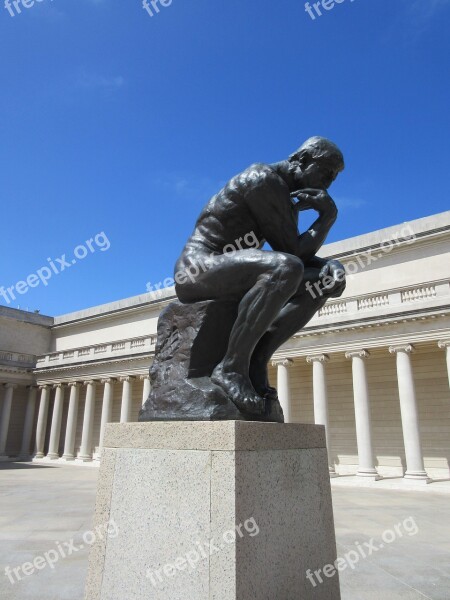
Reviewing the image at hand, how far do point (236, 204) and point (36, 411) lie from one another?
48024 millimetres

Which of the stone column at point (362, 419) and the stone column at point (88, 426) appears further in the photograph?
the stone column at point (88, 426)

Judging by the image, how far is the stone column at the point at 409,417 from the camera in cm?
2244

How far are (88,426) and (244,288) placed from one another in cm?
3872

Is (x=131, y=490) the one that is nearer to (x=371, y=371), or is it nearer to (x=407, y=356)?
(x=407, y=356)

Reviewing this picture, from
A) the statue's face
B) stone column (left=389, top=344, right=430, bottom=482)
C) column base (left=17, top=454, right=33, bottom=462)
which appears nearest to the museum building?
stone column (left=389, top=344, right=430, bottom=482)

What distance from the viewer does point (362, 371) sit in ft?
82.8

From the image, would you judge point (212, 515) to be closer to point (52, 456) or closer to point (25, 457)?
point (52, 456)

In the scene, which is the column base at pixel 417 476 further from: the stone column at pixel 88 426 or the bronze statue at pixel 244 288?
the stone column at pixel 88 426

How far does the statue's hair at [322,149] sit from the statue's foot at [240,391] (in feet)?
8.55

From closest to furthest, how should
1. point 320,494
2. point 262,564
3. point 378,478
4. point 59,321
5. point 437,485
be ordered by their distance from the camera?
1. point 262,564
2. point 320,494
3. point 437,485
4. point 378,478
5. point 59,321

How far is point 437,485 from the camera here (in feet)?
70.1

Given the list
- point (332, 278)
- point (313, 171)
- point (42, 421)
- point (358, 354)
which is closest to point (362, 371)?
point (358, 354)

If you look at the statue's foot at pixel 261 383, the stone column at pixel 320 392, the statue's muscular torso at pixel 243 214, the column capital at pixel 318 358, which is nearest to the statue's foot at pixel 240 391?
the statue's foot at pixel 261 383

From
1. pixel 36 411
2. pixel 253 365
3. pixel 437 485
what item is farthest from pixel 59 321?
pixel 253 365
